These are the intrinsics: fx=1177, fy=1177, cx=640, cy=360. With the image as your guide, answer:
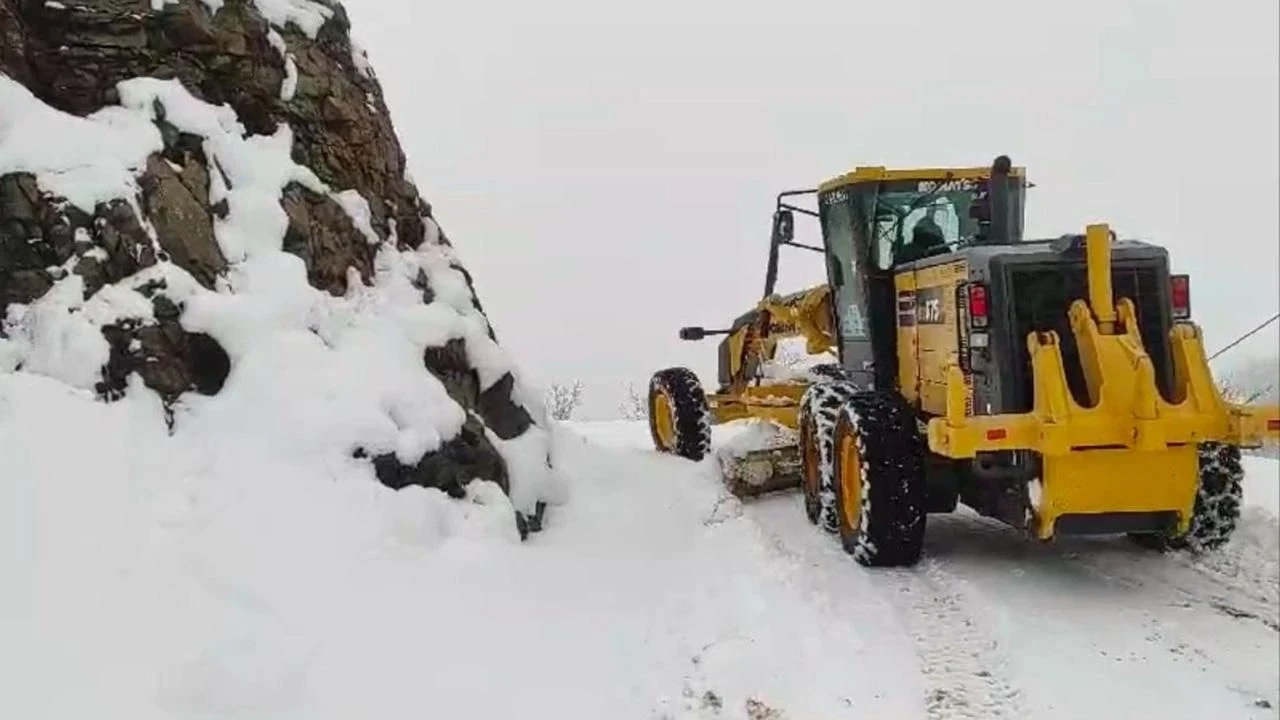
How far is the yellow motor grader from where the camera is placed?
19.0ft

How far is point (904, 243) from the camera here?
8.13 m

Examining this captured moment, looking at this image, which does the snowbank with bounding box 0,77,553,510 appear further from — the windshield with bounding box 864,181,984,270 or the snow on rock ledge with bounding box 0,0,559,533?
the windshield with bounding box 864,181,984,270

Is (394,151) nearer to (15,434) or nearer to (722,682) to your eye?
(15,434)

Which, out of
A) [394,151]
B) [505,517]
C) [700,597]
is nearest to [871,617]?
[700,597]

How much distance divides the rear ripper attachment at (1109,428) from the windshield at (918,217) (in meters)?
2.12

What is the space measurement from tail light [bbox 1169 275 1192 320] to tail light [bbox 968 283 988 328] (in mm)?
1053

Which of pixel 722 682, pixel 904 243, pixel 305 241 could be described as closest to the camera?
pixel 722 682

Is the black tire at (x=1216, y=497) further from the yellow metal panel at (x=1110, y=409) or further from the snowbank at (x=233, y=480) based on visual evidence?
the snowbank at (x=233, y=480)

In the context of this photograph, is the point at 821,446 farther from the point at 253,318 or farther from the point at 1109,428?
the point at 253,318

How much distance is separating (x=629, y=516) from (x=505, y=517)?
4.69 feet

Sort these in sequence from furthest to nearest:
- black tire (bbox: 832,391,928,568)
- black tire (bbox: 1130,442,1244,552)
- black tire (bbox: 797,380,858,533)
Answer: black tire (bbox: 797,380,858,533), black tire (bbox: 832,391,928,568), black tire (bbox: 1130,442,1244,552)

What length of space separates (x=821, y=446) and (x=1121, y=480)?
6.89 ft

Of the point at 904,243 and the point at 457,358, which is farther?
the point at 904,243

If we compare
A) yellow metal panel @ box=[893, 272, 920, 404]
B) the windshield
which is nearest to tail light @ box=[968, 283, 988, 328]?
yellow metal panel @ box=[893, 272, 920, 404]
